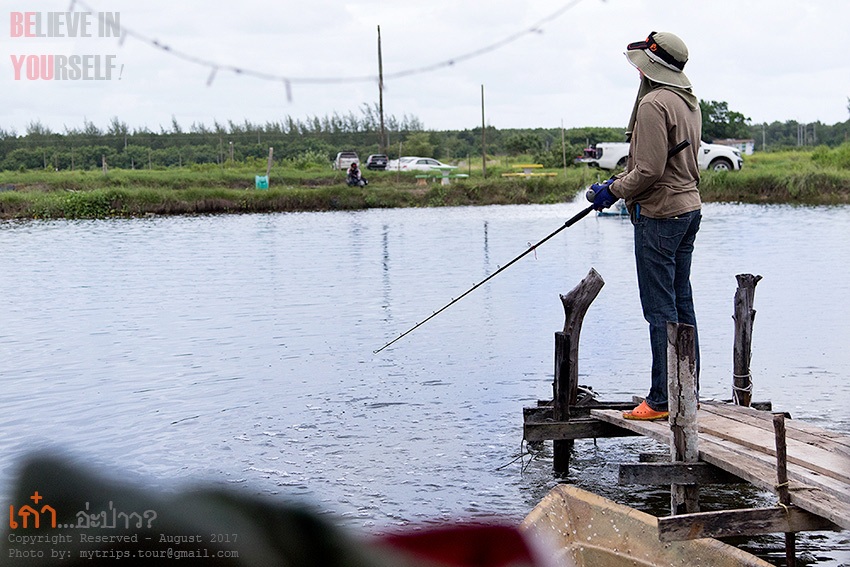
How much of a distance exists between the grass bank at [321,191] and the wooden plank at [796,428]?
33.1m

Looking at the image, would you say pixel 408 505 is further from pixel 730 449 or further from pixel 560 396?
pixel 730 449

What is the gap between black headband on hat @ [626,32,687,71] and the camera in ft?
18.7

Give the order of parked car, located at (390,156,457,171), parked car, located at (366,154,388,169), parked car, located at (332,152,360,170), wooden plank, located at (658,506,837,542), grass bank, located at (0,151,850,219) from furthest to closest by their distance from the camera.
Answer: parked car, located at (332,152,360,170) < parked car, located at (366,154,388,169) < parked car, located at (390,156,457,171) < grass bank, located at (0,151,850,219) < wooden plank, located at (658,506,837,542)

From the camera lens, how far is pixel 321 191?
4172cm

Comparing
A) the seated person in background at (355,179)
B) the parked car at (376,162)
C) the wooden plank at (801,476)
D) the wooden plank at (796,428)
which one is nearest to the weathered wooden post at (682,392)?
the wooden plank at (801,476)

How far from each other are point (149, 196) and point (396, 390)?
32.1 m

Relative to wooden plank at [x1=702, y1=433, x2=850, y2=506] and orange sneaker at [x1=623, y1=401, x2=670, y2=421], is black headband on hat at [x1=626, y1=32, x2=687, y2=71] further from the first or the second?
wooden plank at [x1=702, y1=433, x2=850, y2=506]

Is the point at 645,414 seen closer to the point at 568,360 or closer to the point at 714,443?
the point at 714,443

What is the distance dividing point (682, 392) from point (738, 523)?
0.97m

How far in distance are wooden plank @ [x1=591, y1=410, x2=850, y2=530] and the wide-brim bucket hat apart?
76.1 inches

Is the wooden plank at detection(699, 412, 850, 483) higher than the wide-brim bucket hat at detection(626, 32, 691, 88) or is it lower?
lower

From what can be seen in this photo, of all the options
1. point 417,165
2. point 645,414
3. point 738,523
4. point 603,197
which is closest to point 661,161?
point 603,197

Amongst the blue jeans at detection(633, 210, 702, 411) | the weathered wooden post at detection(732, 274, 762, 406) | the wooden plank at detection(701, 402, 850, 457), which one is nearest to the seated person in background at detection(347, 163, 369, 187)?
the weathered wooden post at detection(732, 274, 762, 406)

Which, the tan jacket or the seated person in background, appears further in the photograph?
the seated person in background
